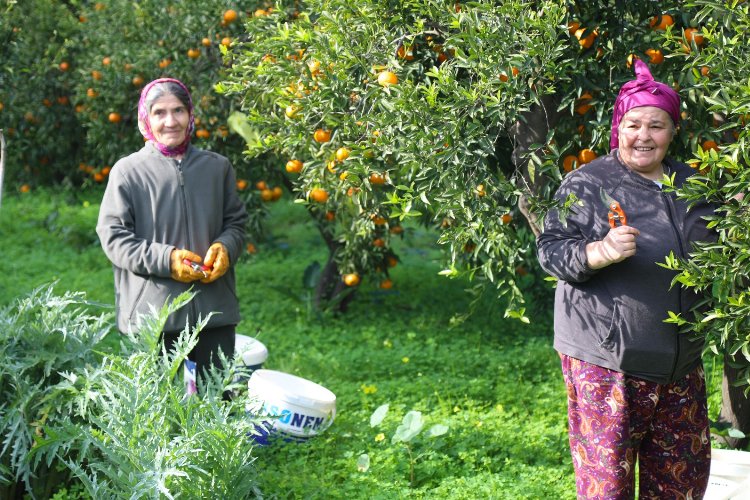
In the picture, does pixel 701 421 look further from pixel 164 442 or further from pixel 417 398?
pixel 417 398

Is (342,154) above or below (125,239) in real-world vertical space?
above

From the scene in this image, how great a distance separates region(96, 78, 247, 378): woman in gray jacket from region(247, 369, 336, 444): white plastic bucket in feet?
1.27

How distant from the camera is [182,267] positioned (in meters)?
3.53

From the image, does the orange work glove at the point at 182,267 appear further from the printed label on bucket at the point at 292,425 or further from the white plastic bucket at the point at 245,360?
the printed label on bucket at the point at 292,425

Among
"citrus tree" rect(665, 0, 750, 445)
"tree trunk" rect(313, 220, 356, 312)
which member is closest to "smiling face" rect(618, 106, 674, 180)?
"citrus tree" rect(665, 0, 750, 445)

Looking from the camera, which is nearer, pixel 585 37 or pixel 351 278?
pixel 585 37

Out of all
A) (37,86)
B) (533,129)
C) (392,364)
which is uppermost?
(37,86)

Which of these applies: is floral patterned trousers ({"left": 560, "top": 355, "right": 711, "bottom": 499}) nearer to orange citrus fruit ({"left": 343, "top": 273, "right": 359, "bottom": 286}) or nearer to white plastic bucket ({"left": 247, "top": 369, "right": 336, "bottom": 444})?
white plastic bucket ({"left": 247, "top": 369, "right": 336, "bottom": 444})

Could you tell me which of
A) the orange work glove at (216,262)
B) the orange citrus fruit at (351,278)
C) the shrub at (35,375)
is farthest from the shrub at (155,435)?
the orange citrus fruit at (351,278)

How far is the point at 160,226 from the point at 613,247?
1802 millimetres

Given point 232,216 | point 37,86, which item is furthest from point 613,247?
point 37,86

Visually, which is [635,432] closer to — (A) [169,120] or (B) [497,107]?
(B) [497,107]

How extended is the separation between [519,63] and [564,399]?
2.44 m

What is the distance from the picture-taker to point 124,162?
3635mm
